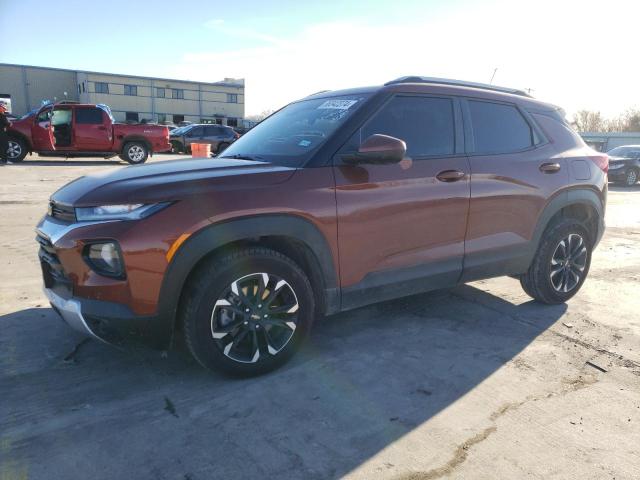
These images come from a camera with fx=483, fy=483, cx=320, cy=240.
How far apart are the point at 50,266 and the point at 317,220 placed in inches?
63.6

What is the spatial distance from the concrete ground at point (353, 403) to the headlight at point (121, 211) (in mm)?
842

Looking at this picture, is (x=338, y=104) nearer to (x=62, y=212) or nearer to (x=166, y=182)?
(x=166, y=182)

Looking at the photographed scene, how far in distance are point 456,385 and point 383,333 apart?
2.77ft

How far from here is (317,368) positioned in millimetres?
3148

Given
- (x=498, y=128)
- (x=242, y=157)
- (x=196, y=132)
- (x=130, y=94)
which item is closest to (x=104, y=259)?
(x=242, y=157)

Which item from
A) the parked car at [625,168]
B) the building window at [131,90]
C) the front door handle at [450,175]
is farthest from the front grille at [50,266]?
the building window at [131,90]

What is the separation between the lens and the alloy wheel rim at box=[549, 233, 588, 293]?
14.3 ft

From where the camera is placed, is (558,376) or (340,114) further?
(340,114)

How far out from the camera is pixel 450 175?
3.53 m

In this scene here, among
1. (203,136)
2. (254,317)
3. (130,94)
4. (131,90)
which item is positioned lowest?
(254,317)

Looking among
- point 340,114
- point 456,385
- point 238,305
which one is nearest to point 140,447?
point 238,305

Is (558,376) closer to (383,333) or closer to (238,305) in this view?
(383,333)

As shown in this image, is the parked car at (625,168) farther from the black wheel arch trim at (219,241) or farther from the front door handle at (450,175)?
the black wheel arch trim at (219,241)

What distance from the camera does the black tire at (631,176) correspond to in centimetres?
1725
